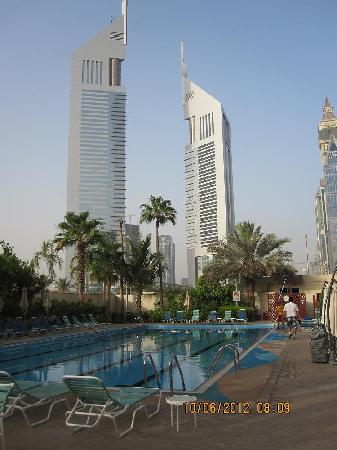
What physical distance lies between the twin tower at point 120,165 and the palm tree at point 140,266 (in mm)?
133444

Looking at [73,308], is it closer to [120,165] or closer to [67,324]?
[67,324]

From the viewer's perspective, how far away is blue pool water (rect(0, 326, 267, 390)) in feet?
35.6

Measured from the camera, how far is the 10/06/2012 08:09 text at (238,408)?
18.4 feet

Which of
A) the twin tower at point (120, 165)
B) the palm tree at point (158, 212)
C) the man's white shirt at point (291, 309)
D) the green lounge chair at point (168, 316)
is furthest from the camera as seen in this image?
the twin tower at point (120, 165)

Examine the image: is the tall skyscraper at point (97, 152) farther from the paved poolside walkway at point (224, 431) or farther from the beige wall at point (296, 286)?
the paved poolside walkway at point (224, 431)

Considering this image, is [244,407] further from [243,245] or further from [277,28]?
[243,245]

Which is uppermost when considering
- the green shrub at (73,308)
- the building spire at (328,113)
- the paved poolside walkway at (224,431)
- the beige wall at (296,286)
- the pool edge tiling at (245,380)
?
the building spire at (328,113)

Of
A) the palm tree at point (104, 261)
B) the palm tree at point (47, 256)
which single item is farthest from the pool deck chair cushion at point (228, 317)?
the palm tree at point (47, 256)

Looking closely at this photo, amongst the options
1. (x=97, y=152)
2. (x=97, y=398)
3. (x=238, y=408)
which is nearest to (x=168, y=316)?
(x=238, y=408)

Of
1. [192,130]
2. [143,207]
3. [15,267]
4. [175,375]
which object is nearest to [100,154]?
[192,130]

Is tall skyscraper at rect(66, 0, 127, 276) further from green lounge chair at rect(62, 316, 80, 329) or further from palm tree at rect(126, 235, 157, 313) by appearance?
green lounge chair at rect(62, 316, 80, 329)

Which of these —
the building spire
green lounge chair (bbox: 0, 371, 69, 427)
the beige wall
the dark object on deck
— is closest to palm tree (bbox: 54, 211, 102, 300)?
the beige wall

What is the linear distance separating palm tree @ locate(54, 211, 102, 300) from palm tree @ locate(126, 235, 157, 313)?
318 cm

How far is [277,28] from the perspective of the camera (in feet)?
45.3
